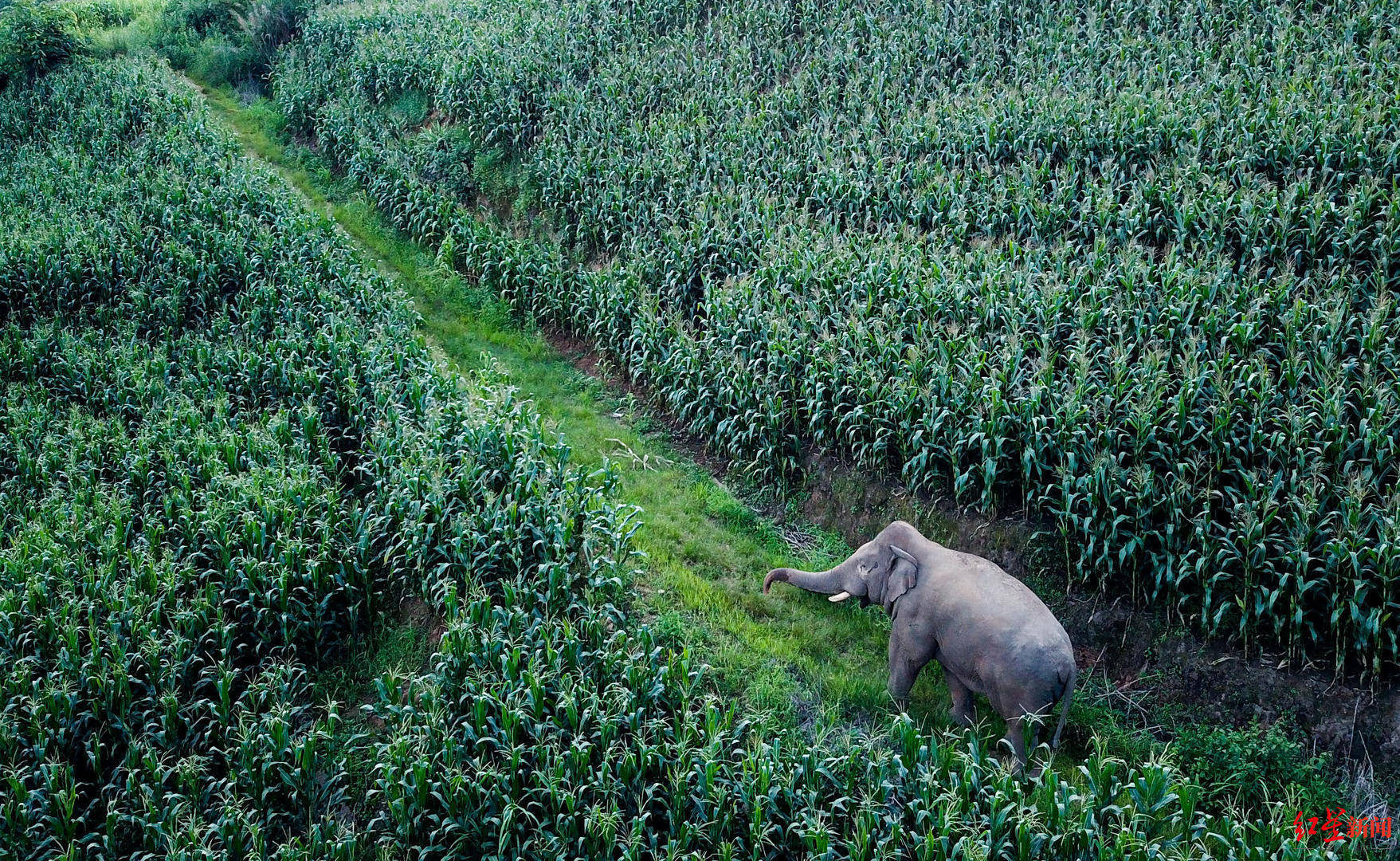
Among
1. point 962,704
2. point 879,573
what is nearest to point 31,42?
point 879,573

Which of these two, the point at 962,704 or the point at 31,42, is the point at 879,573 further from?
the point at 31,42

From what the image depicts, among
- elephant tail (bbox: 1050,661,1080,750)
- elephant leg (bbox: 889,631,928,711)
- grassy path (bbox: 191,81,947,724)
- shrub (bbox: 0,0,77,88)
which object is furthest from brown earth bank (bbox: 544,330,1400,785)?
shrub (bbox: 0,0,77,88)

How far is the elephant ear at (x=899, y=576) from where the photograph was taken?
7652mm

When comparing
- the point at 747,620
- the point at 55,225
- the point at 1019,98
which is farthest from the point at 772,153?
the point at 55,225

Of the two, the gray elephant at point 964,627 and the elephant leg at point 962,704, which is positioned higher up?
the gray elephant at point 964,627

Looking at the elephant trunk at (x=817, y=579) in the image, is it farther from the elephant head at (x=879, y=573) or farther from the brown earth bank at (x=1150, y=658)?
the brown earth bank at (x=1150, y=658)

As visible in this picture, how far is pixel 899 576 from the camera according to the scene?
7699 mm

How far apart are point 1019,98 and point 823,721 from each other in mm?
10997

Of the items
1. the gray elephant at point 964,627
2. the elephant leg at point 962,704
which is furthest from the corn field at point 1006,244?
the elephant leg at point 962,704

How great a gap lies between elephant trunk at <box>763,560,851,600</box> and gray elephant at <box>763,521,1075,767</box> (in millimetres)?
13

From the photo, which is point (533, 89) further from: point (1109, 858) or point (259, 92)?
point (1109, 858)

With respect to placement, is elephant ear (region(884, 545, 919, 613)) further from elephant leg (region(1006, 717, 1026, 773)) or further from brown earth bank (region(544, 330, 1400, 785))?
brown earth bank (region(544, 330, 1400, 785))

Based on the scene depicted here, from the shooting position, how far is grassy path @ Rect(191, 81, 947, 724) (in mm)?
7980

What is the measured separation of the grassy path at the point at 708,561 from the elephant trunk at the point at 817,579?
458 millimetres
